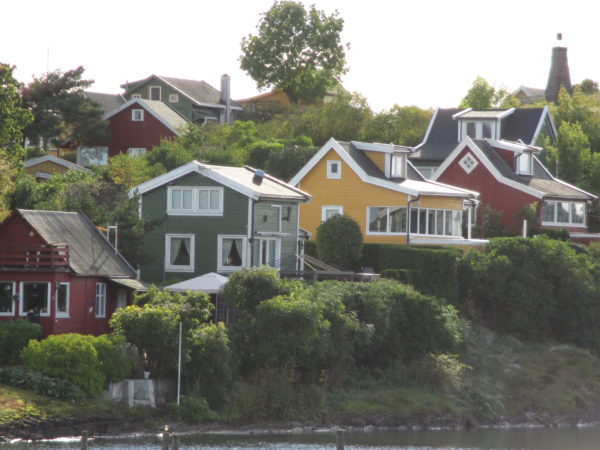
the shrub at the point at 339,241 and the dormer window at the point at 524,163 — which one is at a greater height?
the dormer window at the point at 524,163

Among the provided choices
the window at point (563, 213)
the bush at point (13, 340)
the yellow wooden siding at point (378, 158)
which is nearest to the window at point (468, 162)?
the window at point (563, 213)

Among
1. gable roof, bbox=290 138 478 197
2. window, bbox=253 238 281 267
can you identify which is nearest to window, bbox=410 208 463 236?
gable roof, bbox=290 138 478 197

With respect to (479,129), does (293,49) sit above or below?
above

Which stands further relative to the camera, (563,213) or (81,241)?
(563,213)

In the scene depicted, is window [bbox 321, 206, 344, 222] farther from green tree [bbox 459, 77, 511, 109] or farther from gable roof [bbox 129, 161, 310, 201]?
green tree [bbox 459, 77, 511, 109]

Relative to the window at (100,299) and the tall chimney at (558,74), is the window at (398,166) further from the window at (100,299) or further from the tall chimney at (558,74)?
the tall chimney at (558,74)

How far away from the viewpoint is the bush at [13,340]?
147ft

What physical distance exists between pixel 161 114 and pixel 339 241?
3966 cm

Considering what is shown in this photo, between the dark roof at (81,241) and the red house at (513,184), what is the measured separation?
30.7m

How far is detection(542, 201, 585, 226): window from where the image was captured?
76938 millimetres

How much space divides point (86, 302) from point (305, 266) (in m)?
14.6

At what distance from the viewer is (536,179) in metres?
79.2

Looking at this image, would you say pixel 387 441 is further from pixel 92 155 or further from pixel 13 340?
pixel 92 155

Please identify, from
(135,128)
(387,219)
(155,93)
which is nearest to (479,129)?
(387,219)
